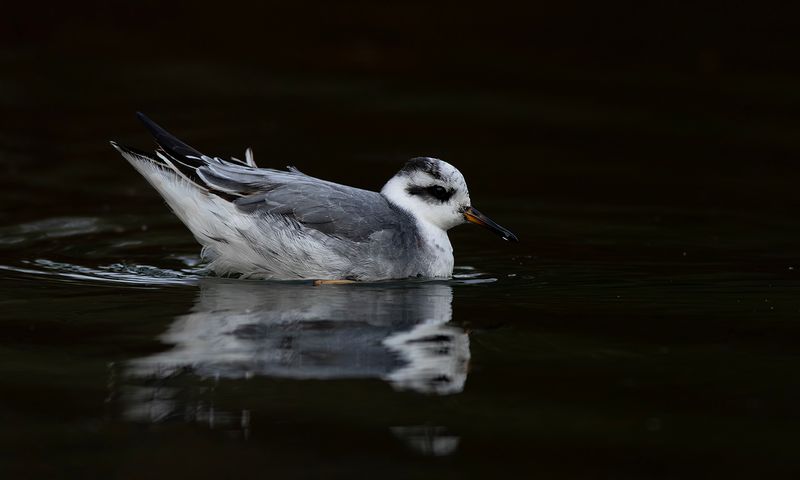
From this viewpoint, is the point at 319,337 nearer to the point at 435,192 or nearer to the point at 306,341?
the point at 306,341

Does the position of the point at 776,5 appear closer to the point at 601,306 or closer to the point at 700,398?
the point at 601,306

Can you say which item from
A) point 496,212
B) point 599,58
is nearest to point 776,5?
point 599,58

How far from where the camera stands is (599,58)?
668 inches

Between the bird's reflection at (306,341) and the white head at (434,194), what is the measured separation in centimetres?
77

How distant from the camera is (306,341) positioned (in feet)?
21.8

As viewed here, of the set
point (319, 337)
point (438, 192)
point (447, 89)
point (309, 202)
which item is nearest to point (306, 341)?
point (319, 337)

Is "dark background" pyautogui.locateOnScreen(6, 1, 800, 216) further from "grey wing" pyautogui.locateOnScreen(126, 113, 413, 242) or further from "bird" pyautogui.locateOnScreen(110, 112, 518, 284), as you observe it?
"grey wing" pyautogui.locateOnScreen(126, 113, 413, 242)

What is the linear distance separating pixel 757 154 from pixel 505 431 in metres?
8.91

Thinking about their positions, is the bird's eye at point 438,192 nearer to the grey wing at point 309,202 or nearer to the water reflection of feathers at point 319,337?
the grey wing at point 309,202

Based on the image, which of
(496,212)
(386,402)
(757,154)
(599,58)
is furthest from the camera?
(599,58)

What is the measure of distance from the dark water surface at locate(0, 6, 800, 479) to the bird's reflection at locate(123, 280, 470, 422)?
0.08 feet

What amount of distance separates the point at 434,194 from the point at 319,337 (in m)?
2.41

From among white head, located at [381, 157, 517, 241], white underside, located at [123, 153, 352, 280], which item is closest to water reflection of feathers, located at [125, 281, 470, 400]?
white underside, located at [123, 153, 352, 280]

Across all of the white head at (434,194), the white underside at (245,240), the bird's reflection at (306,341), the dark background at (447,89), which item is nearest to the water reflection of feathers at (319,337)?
the bird's reflection at (306,341)
